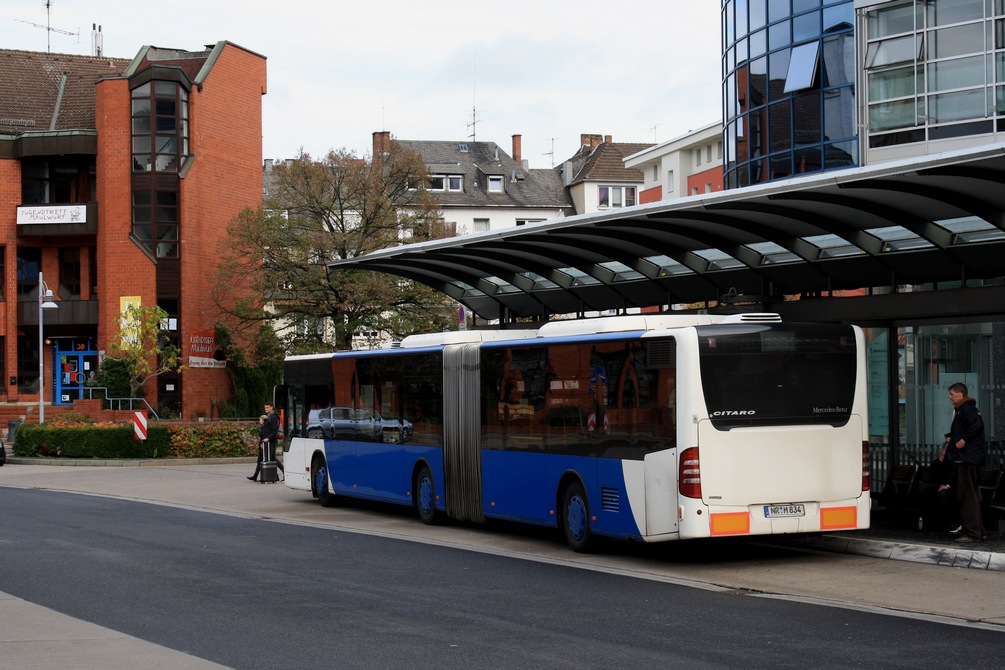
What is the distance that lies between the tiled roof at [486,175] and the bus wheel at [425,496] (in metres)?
76.4


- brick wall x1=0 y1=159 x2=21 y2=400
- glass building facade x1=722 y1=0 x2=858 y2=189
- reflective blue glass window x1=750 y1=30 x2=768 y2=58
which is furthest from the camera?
brick wall x1=0 y1=159 x2=21 y2=400

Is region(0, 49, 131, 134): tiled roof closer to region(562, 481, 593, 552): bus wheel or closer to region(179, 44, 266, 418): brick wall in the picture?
region(179, 44, 266, 418): brick wall

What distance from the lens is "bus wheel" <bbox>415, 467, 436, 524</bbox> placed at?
1958cm

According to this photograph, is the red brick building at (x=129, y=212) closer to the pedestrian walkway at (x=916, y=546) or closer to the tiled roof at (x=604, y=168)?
the pedestrian walkway at (x=916, y=546)

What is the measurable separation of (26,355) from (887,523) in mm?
47944

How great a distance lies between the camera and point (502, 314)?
82.1 feet

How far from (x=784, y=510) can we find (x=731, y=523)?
64cm

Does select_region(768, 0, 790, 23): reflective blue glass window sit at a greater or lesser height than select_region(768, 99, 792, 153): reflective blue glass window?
greater

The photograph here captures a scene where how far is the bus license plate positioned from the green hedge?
2695 cm

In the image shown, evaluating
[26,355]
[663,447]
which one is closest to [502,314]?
[663,447]

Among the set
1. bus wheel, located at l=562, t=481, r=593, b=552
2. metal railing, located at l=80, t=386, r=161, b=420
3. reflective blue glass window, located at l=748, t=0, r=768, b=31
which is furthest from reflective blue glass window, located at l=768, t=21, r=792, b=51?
metal railing, located at l=80, t=386, r=161, b=420

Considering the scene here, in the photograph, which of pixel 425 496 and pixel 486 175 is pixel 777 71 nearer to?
pixel 425 496

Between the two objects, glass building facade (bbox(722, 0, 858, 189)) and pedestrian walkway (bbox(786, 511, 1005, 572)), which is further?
glass building facade (bbox(722, 0, 858, 189))

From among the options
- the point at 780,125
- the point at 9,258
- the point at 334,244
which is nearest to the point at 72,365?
the point at 9,258
